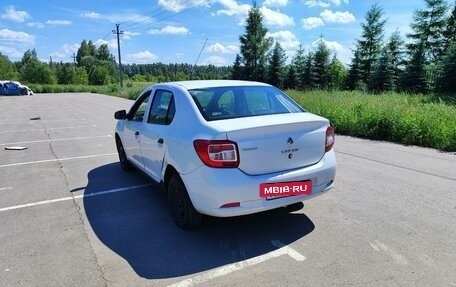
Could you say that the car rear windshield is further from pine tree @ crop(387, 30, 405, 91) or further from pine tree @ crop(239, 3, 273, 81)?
pine tree @ crop(239, 3, 273, 81)

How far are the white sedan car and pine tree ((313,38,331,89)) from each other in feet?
111

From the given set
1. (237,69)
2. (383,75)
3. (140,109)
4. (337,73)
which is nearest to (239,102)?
(140,109)

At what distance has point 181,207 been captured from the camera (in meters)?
4.09

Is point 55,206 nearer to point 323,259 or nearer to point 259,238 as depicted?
point 259,238

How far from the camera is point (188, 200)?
386 centimetres

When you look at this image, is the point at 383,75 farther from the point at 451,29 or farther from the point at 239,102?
the point at 239,102

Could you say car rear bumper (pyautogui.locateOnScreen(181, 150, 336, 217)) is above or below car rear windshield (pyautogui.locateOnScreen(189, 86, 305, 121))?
below

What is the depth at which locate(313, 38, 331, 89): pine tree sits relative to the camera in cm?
3677

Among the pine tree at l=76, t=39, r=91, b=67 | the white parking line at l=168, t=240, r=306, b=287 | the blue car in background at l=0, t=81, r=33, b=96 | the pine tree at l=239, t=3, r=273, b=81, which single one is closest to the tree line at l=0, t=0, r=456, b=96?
the pine tree at l=239, t=3, r=273, b=81

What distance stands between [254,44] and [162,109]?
4157 centimetres

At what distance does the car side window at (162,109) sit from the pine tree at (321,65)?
3362 cm

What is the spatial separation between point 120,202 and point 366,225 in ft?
10.9

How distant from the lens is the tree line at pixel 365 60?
27.7 meters

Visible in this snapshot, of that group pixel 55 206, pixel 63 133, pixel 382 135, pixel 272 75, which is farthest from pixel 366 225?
pixel 272 75
